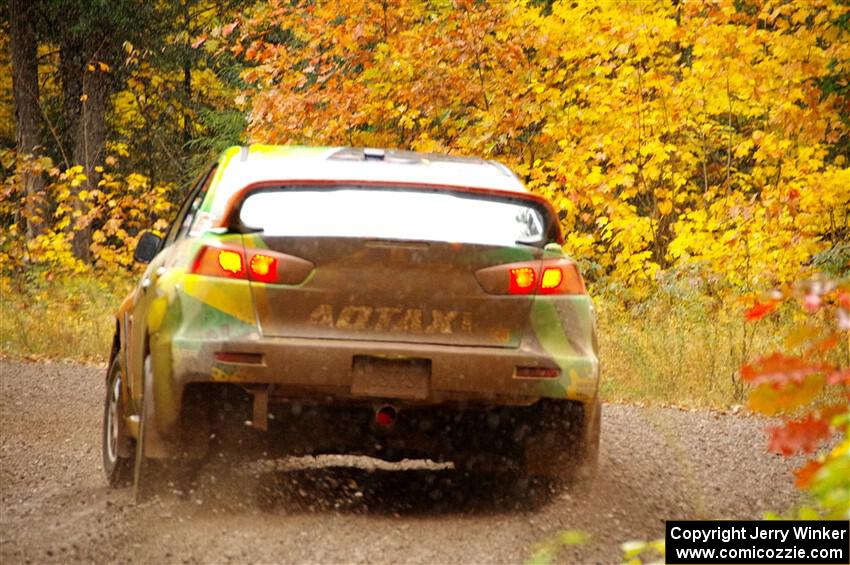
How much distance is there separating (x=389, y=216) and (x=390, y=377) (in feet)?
2.41

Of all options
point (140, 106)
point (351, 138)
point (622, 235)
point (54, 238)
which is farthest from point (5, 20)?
point (622, 235)

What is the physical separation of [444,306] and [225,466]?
5.17 feet

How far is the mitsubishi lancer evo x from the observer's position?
6.06 meters

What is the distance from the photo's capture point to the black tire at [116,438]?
7.53 metres

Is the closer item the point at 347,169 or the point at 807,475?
the point at 807,475

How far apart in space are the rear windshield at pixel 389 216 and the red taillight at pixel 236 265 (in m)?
0.13

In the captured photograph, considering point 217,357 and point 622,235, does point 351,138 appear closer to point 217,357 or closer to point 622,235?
point 622,235

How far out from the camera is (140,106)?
3459 centimetres

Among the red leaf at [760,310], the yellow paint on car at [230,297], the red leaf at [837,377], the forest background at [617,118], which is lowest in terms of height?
the forest background at [617,118]

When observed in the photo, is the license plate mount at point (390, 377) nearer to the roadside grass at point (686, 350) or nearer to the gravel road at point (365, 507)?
the gravel road at point (365, 507)

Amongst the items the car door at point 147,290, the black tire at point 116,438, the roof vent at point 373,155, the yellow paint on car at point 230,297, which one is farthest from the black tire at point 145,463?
the roof vent at point 373,155

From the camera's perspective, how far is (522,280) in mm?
6262

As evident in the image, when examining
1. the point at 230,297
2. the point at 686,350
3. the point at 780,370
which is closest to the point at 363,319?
the point at 230,297

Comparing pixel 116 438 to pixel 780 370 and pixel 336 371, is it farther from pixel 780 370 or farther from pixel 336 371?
pixel 780 370
